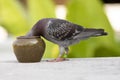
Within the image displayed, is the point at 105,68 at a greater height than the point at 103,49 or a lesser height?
greater

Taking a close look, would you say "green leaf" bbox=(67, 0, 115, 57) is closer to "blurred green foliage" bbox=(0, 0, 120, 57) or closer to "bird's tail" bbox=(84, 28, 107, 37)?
"blurred green foliage" bbox=(0, 0, 120, 57)

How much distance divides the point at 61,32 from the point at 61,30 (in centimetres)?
1

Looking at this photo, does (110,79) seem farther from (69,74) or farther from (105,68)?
(105,68)

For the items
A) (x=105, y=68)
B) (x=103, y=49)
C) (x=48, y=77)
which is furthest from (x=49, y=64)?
(x=103, y=49)

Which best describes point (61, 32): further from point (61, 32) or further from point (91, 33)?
point (91, 33)

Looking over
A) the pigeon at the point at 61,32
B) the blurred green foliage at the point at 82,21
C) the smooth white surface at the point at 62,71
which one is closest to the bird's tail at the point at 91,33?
the pigeon at the point at 61,32

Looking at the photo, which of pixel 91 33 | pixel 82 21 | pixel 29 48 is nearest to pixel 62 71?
pixel 29 48

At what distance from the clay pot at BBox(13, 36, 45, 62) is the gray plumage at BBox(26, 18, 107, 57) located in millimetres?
48

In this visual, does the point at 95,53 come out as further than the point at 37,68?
Yes

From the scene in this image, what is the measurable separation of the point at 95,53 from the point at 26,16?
0.60 m

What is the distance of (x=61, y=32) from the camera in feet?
6.38

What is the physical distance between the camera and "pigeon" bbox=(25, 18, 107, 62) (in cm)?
194

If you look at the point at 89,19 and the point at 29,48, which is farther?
the point at 89,19

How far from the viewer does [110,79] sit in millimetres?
1369
